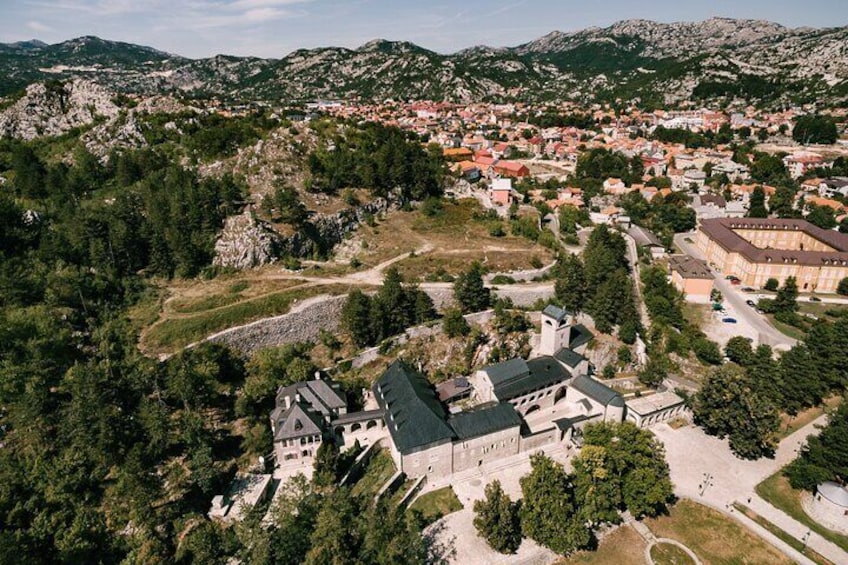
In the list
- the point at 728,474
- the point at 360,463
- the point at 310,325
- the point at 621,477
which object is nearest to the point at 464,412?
the point at 360,463

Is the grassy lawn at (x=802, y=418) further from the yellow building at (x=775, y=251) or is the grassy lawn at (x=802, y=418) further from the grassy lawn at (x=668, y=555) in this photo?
the yellow building at (x=775, y=251)

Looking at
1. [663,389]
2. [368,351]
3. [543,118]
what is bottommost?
[663,389]

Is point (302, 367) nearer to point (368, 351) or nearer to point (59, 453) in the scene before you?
point (368, 351)

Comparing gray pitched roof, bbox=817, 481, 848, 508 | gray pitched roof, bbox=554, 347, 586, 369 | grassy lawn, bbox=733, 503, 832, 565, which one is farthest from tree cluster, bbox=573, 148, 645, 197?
grassy lawn, bbox=733, 503, 832, 565

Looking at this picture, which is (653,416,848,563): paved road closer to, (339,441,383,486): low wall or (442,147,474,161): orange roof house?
(339,441,383,486): low wall

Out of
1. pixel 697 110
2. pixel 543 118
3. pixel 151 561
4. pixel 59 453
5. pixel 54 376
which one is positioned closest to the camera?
pixel 151 561

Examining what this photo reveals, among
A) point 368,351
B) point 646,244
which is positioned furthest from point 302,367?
point 646,244
